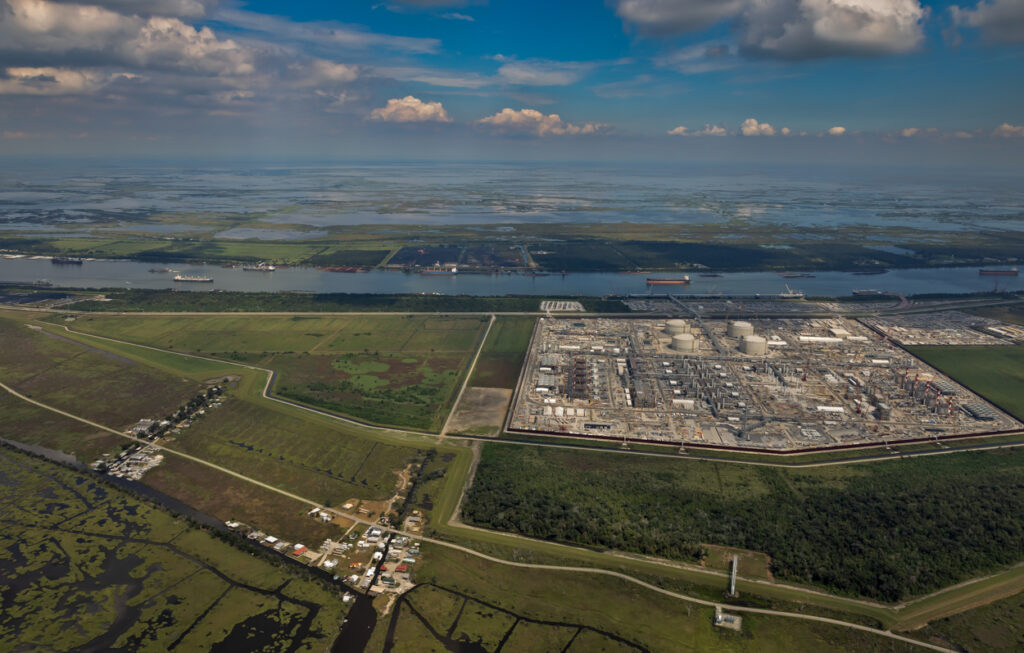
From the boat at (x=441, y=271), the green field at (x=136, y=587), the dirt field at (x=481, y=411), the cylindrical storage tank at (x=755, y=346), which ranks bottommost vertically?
the green field at (x=136, y=587)

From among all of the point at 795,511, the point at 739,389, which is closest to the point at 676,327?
the point at 739,389

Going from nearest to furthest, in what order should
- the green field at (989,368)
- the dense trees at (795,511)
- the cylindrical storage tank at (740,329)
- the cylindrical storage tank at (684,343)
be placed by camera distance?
the dense trees at (795,511) → the green field at (989,368) → the cylindrical storage tank at (684,343) → the cylindrical storage tank at (740,329)

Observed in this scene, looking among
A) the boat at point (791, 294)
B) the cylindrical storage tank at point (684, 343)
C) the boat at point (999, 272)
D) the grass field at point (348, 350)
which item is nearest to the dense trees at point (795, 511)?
the grass field at point (348, 350)

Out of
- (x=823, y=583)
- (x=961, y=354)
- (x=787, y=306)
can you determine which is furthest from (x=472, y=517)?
(x=787, y=306)

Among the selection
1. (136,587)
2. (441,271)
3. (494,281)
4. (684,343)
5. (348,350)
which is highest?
(441,271)

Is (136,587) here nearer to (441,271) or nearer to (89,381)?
(89,381)

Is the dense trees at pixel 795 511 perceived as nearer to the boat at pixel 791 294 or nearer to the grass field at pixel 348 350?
the grass field at pixel 348 350
